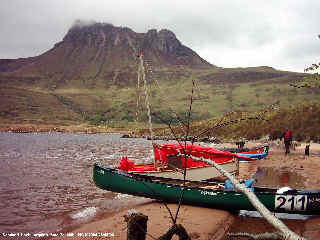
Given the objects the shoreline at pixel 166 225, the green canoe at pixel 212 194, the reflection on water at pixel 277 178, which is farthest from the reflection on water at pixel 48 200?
the reflection on water at pixel 277 178

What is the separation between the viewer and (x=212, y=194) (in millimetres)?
14109

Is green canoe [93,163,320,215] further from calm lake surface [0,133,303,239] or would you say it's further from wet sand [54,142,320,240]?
calm lake surface [0,133,303,239]

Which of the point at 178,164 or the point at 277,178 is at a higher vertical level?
the point at 178,164

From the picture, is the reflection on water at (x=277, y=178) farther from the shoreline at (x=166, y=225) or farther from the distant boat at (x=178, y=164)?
the shoreline at (x=166, y=225)

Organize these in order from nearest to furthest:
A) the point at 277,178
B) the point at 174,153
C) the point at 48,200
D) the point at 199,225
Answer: the point at 199,225 → the point at 174,153 → the point at 48,200 → the point at 277,178

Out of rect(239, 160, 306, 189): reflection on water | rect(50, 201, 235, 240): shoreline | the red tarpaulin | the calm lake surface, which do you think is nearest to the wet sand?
rect(50, 201, 235, 240): shoreline

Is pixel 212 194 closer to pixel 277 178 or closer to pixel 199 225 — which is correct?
pixel 199 225

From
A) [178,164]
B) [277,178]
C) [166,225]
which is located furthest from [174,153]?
[277,178]

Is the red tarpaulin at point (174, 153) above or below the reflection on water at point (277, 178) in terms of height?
above

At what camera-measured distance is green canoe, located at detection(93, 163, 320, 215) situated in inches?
474

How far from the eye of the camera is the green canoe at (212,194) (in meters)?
12.0

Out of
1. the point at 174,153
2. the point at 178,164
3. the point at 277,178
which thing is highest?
the point at 174,153

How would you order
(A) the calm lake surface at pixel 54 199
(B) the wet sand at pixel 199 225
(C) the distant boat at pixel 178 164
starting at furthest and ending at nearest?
(C) the distant boat at pixel 178 164 → (A) the calm lake surface at pixel 54 199 → (B) the wet sand at pixel 199 225

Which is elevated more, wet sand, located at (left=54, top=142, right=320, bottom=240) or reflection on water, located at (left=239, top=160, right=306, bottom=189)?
wet sand, located at (left=54, top=142, right=320, bottom=240)
